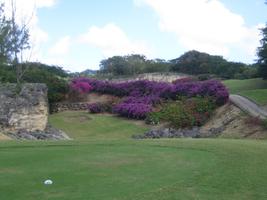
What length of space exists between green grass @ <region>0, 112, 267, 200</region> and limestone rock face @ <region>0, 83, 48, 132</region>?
18709mm

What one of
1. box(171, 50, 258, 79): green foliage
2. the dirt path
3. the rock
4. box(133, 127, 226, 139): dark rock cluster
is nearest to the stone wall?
box(133, 127, 226, 139): dark rock cluster

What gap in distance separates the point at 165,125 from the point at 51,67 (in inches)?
1774

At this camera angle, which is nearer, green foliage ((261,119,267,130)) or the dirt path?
green foliage ((261,119,267,130))

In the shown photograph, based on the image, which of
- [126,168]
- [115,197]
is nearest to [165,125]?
[126,168]

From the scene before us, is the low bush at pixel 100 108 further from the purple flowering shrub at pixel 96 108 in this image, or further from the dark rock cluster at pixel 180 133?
the dark rock cluster at pixel 180 133

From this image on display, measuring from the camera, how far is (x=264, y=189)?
445 inches

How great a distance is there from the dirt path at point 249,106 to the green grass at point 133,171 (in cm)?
2179

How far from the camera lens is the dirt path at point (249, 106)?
40138 mm

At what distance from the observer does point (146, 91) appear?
56.6 metres

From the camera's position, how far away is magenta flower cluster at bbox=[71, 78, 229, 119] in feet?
161

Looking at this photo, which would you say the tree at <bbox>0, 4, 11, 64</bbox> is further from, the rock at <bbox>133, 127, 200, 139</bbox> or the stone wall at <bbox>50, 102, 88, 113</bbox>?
the stone wall at <bbox>50, 102, 88, 113</bbox>

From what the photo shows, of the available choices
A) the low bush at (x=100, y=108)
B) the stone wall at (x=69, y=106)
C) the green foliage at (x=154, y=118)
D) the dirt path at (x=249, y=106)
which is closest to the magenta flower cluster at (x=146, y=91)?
the green foliage at (x=154, y=118)

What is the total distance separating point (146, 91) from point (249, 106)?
1486 centimetres

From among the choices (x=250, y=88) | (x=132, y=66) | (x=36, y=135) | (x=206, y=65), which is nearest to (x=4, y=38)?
(x=36, y=135)
